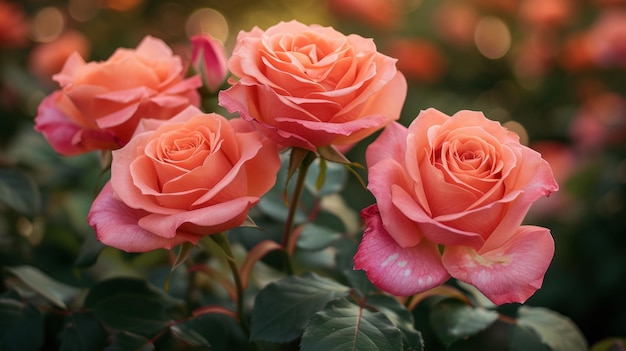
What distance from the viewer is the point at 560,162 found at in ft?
5.64

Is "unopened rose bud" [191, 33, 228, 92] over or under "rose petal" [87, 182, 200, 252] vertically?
over

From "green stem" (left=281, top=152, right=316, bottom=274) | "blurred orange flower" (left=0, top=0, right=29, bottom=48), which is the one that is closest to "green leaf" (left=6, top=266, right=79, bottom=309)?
"green stem" (left=281, top=152, right=316, bottom=274)

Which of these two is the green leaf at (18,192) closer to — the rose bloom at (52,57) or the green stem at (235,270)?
the green stem at (235,270)

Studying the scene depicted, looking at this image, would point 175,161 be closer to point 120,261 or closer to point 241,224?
point 241,224

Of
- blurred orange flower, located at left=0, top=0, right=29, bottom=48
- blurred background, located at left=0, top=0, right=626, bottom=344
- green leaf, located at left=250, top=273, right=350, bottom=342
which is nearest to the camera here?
green leaf, located at left=250, top=273, right=350, bottom=342

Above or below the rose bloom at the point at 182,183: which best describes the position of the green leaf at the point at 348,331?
below

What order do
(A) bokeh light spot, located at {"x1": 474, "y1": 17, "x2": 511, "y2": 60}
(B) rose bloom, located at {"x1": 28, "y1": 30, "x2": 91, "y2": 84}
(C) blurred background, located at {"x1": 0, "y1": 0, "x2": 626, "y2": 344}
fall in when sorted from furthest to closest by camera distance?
(A) bokeh light spot, located at {"x1": 474, "y1": 17, "x2": 511, "y2": 60}, (B) rose bloom, located at {"x1": 28, "y1": 30, "x2": 91, "y2": 84}, (C) blurred background, located at {"x1": 0, "y1": 0, "x2": 626, "y2": 344}

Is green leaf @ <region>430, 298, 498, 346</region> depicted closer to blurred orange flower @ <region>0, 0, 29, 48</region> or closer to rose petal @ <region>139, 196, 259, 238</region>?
rose petal @ <region>139, 196, 259, 238</region>

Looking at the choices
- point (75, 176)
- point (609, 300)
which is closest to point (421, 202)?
point (75, 176)

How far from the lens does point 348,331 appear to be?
0.60 metres

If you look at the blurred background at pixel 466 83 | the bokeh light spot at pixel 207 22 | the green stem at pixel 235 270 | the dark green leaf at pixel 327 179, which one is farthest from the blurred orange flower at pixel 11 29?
the green stem at pixel 235 270

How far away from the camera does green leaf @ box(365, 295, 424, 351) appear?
64 cm

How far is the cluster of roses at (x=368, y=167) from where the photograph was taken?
1.83 feet

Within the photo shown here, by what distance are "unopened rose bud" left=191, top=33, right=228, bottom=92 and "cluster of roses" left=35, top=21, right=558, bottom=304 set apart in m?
0.11
